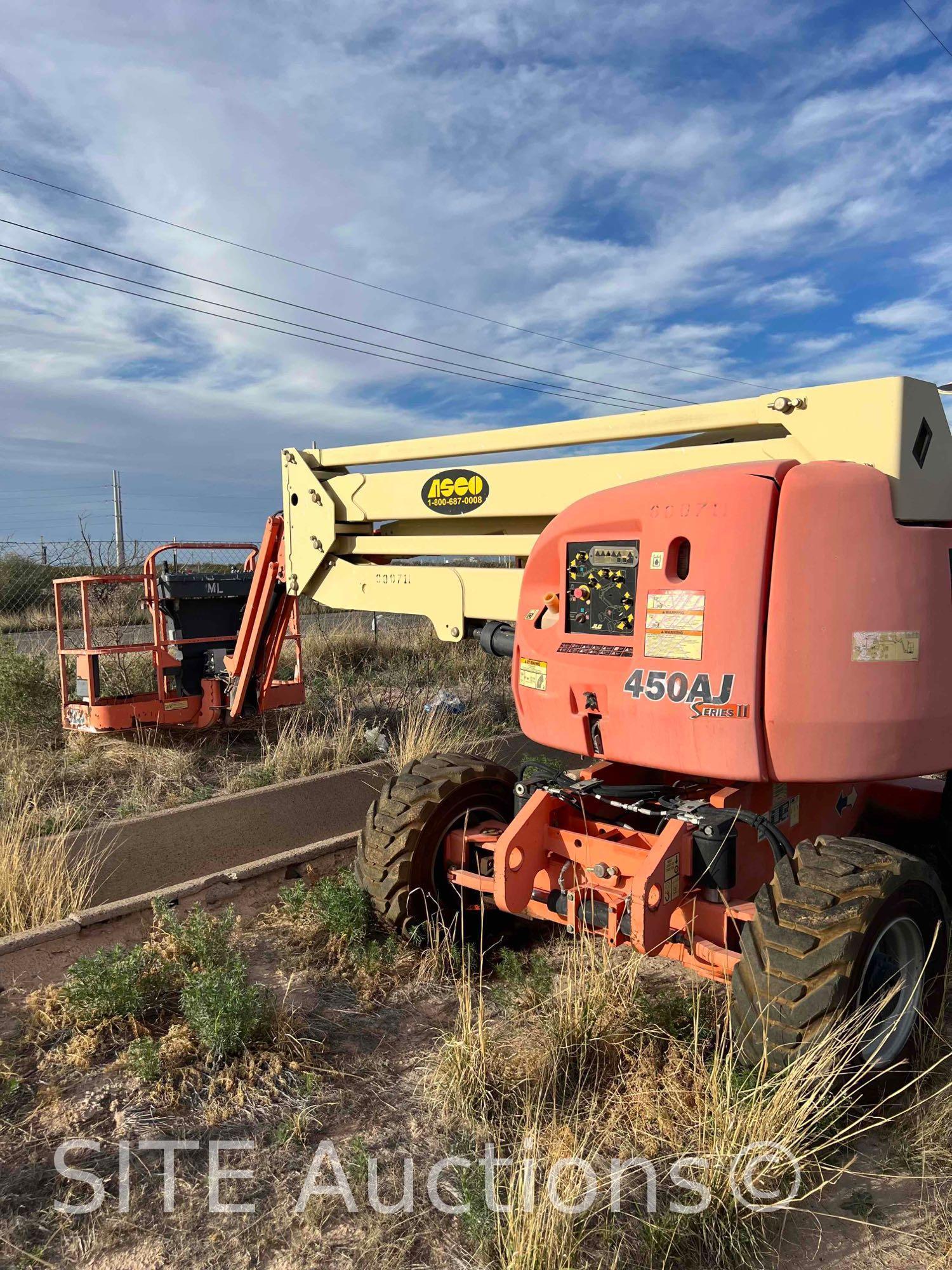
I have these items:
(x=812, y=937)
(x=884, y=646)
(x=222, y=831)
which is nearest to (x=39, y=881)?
(x=222, y=831)

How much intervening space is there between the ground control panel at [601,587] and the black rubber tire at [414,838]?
122cm

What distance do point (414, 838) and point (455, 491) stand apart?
6.02 ft

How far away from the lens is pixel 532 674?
404 centimetres

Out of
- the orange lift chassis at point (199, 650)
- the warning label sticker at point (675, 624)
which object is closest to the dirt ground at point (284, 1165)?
the warning label sticker at point (675, 624)

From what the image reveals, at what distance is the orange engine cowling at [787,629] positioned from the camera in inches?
127

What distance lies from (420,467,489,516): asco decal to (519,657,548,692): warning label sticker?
110 cm

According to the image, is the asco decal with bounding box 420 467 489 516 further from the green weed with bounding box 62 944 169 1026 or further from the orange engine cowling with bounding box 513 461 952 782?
the green weed with bounding box 62 944 169 1026

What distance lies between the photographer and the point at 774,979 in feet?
10.1

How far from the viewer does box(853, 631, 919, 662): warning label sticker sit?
Result: 3238mm

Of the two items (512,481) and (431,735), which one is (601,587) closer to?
(512,481)

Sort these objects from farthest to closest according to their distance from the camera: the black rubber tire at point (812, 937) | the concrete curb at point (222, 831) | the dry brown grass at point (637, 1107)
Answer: the concrete curb at point (222, 831) → the black rubber tire at point (812, 937) → the dry brown grass at point (637, 1107)

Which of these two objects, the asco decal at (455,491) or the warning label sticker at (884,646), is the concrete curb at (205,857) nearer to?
the asco decal at (455,491)

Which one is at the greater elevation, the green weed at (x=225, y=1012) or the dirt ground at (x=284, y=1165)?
the green weed at (x=225, y=1012)

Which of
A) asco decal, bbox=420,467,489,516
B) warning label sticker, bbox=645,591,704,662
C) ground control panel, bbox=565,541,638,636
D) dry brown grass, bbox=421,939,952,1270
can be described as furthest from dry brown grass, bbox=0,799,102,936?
warning label sticker, bbox=645,591,704,662
